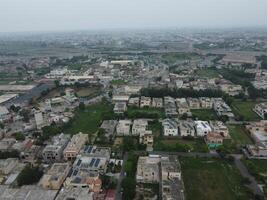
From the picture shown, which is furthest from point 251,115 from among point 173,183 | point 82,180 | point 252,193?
point 82,180

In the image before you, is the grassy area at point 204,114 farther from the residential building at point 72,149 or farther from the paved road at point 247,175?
the residential building at point 72,149

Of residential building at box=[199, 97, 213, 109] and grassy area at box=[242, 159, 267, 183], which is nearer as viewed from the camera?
grassy area at box=[242, 159, 267, 183]

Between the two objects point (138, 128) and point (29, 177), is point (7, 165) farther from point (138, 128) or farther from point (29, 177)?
point (138, 128)

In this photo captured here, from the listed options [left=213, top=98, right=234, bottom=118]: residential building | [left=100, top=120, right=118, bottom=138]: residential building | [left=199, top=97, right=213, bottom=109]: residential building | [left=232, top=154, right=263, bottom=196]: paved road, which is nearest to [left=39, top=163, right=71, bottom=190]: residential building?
[left=100, top=120, right=118, bottom=138]: residential building

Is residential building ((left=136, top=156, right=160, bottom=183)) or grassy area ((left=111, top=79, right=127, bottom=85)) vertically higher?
residential building ((left=136, top=156, right=160, bottom=183))

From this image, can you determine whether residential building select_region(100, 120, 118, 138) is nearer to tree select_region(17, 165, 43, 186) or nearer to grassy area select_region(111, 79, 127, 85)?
tree select_region(17, 165, 43, 186)

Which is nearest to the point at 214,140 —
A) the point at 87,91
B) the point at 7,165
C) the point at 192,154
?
the point at 192,154

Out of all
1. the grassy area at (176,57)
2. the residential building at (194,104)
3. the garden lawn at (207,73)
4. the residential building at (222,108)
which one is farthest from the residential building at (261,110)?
the grassy area at (176,57)
